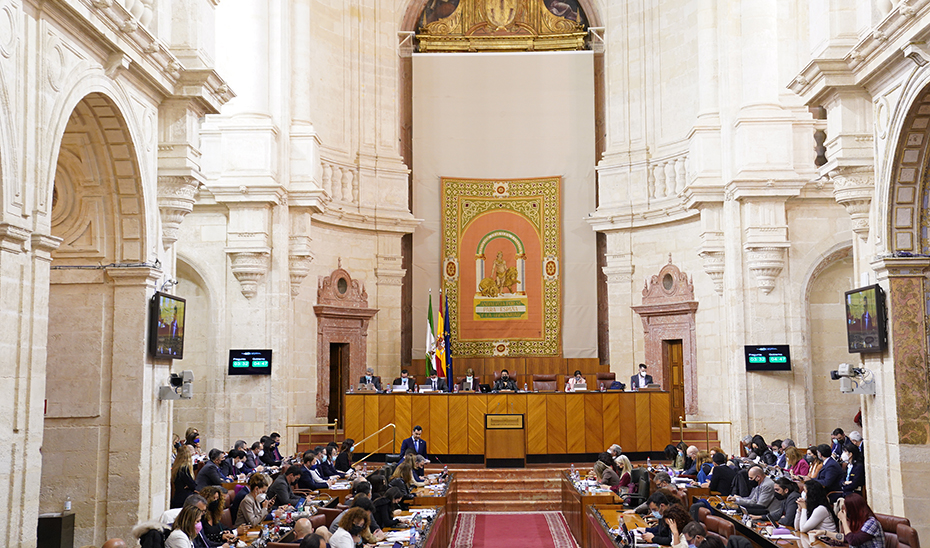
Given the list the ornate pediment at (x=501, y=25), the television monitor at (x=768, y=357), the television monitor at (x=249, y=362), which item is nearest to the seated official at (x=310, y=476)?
the television monitor at (x=249, y=362)

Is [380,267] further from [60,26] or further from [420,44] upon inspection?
[60,26]

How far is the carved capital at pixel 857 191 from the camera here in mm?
9352

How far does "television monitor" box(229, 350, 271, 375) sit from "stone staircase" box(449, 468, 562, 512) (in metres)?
3.73

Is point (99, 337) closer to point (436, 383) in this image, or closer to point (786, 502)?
point (786, 502)

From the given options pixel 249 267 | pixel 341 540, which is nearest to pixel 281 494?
pixel 341 540

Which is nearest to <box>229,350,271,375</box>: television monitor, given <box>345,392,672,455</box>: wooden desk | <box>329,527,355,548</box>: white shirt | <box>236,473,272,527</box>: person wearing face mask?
<box>345,392,672,455</box>: wooden desk

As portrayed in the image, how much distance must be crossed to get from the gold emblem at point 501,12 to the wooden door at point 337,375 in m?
8.68

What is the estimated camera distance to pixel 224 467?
1165 cm

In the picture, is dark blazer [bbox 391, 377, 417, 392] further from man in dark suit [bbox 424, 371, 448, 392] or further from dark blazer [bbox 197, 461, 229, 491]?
dark blazer [bbox 197, 461, 229, 491]

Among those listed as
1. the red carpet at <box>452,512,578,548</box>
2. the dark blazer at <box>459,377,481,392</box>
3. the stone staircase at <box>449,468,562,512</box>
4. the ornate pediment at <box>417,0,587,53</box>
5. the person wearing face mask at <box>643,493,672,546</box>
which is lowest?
the red carpet at <box>452,512,578,548</box>

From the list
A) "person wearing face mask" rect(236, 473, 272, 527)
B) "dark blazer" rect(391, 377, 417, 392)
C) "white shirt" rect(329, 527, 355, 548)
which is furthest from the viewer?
"dark blazer" rect(391, 377, 417, 392)

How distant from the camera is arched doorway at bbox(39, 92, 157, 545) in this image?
28.8 ft

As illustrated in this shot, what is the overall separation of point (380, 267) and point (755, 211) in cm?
795

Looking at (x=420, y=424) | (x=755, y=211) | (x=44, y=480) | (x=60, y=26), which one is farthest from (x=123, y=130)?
(x=755, y=211)
